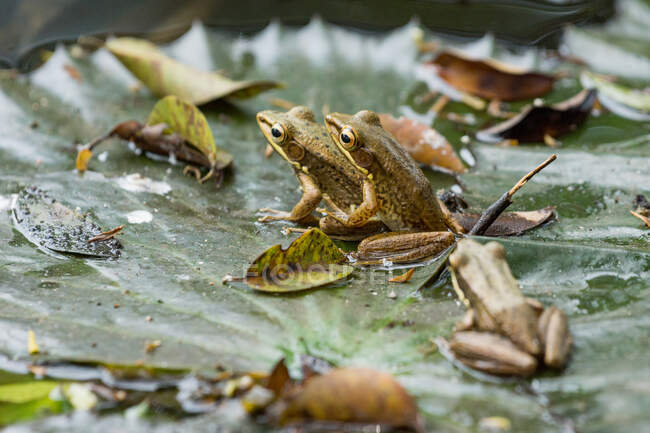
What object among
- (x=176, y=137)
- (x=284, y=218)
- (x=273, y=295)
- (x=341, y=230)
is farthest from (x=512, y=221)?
(x=176, y=137)

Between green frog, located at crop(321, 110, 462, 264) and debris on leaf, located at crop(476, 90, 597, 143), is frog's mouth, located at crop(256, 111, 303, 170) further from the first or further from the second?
debris on leaf, located at crop(476, 90, 597, 143)

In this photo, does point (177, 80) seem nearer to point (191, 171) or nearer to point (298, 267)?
point (191, 171)

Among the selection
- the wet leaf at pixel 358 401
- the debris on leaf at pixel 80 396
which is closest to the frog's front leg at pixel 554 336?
the wet leaf at pixel 358 401

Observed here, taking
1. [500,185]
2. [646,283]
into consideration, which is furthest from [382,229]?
Answer: [646,283]

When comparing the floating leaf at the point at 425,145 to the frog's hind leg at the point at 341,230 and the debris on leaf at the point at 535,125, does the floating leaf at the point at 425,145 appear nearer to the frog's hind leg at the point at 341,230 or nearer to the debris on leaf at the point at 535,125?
the debris on leaf at the point at 535,125

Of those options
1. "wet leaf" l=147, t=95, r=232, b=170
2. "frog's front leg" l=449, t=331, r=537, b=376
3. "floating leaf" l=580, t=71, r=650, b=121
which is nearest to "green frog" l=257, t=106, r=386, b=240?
"wet leaf" l=147, t=95, r=232, b=170

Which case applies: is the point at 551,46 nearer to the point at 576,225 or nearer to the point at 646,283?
the point at 576,225
